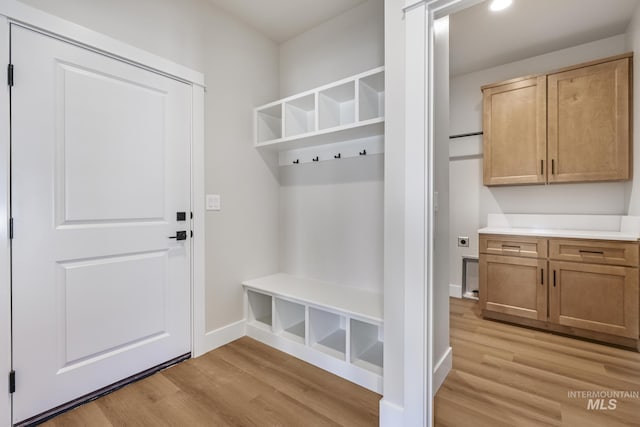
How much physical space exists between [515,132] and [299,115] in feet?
7.16

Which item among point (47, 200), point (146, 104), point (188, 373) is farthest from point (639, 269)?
point (47, 200)

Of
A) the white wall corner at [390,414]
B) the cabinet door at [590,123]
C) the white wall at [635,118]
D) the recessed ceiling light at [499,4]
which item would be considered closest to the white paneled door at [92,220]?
the white wall corner at [390,414]

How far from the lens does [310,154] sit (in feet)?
8.60

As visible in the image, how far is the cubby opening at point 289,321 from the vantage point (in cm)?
231

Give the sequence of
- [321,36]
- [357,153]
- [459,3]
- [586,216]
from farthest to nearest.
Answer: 1. [586,216]
2. [321,36]
3. [357,153]
4. [459,3]

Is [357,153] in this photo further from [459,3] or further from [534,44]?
[534,44]

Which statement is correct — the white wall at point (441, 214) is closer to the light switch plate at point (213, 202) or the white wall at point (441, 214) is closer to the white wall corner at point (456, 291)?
the light switch plate at point (213, 202)

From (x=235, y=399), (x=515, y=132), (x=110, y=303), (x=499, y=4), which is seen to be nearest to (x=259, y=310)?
(x=235, y=399)

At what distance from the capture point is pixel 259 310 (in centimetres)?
266

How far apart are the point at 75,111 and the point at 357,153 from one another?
1816 millimetres

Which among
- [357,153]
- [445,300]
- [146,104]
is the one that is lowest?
[445,300]

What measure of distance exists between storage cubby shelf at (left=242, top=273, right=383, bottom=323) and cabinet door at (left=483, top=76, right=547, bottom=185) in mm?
1976

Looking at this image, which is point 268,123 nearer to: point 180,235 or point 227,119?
point 227,119

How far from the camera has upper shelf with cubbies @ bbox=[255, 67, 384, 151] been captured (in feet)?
6.55
